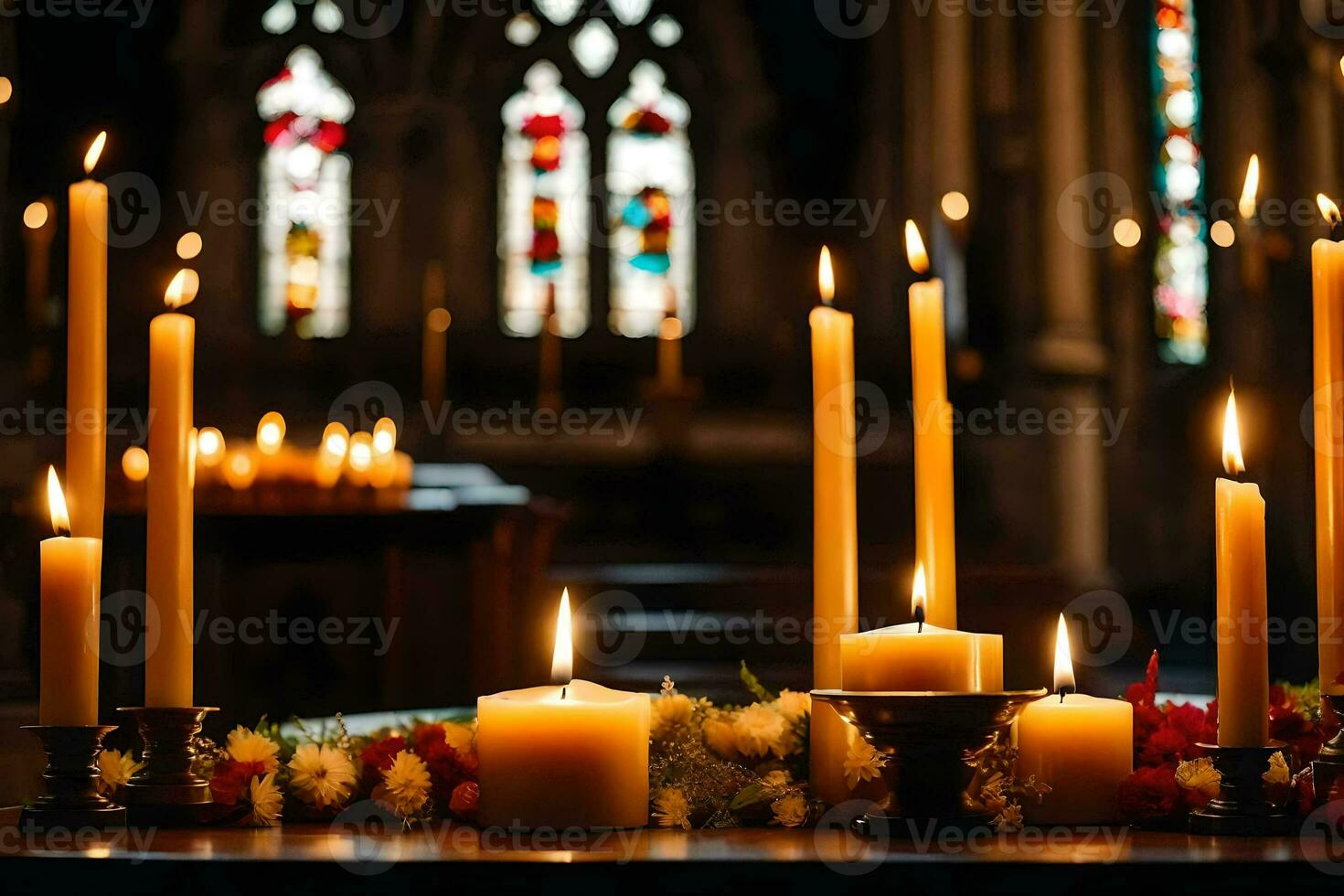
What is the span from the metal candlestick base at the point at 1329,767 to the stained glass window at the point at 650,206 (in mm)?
8802

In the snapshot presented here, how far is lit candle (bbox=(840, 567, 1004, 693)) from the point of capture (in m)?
1.03

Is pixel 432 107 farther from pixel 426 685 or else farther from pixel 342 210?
pixel 426 685

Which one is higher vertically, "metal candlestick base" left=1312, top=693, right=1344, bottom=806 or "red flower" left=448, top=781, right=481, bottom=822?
"metal candlestick base" left=1312, top=693, right=1344, bottom=806

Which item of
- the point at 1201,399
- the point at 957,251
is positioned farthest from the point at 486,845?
the point at 1201,399

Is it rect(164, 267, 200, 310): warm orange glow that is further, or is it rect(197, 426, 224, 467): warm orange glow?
rect(197, 426, 224, 467): warm orange glow

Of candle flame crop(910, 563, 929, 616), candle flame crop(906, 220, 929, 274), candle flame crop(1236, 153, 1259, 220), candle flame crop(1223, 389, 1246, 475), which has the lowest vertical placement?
candle flame crop(910, 563, 929, 616)

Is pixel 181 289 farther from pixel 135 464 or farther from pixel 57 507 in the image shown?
pixel 135 464
